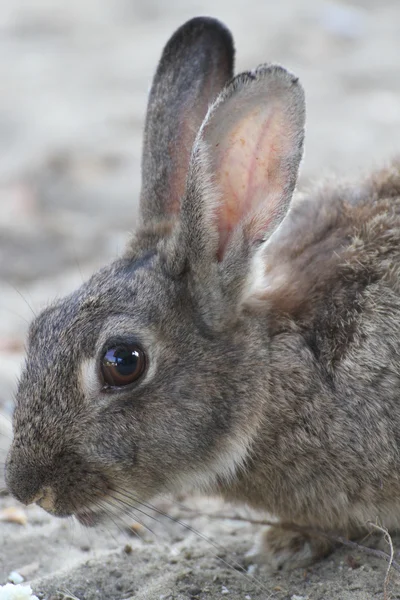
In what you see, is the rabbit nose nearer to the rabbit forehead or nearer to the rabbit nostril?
the rabbit nostril

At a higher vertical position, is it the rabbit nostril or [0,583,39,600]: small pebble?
the rabbit nostril

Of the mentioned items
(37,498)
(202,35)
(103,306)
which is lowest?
(37,498)

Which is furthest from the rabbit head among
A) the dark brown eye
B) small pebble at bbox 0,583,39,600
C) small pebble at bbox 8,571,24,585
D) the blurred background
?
the blurred background

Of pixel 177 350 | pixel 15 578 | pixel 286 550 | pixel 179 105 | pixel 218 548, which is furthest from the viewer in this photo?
pixel 179 105

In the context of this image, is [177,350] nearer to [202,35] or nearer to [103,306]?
[103,306]

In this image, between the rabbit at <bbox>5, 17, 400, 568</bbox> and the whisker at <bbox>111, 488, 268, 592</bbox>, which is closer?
the rabbit at <bbox>5, 17, 400, 568</bbox>

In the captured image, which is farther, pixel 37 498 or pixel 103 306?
pixel 103 306

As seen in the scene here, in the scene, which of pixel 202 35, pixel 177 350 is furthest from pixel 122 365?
pixel 202 35

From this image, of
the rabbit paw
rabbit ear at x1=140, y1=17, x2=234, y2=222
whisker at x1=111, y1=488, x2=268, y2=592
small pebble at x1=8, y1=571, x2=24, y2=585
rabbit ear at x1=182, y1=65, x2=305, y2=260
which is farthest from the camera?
rabbit ear at x1=140, y1=17, x2=234, y2=222
